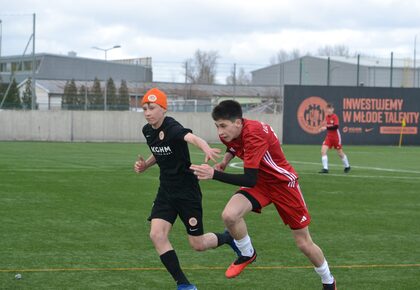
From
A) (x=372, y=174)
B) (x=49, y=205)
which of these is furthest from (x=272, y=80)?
(x=49, y=205)

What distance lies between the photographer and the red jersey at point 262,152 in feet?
25.3

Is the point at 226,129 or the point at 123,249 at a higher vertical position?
the point at 226,129

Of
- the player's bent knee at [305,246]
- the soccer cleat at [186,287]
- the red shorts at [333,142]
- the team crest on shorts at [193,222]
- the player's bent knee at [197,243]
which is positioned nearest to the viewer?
the soccer cleat at [186,287]

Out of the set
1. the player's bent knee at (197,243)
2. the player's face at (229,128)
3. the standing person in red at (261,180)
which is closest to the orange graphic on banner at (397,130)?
the player's bent knee at (197,243)

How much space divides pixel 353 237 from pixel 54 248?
445 centimetres

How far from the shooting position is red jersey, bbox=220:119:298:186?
7.72 metres

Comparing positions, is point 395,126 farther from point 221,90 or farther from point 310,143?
point 221,90

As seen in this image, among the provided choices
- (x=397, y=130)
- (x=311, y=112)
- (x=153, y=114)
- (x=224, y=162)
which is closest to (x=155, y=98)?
(x=153, y=114)

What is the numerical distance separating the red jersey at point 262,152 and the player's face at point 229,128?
0.09 m

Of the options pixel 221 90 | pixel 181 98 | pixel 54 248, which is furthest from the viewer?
pixel 221 90

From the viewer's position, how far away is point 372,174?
22969 millimetres

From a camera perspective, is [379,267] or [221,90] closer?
[379,267]

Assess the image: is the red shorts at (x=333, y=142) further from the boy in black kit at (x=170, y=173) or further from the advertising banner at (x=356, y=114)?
the advertising banner at (x=356, y=114)

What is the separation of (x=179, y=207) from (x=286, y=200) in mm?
1110
